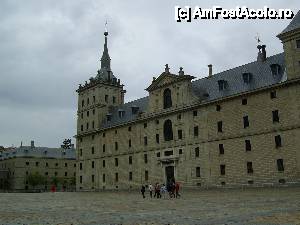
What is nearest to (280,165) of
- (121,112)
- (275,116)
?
(275,116)

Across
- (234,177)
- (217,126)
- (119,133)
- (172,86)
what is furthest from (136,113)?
(234,177)

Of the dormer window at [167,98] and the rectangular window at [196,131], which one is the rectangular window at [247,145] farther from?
the dormer window at [167,98]

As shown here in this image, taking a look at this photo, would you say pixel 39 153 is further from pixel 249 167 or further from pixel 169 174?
pixel 249 167

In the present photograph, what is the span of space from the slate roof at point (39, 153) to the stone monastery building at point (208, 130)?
44.4 metres

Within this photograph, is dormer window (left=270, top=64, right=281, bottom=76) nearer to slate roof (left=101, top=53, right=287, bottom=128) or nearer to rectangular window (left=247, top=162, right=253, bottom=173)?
slate roof (left=101, top=53, right=287, bottom=128)

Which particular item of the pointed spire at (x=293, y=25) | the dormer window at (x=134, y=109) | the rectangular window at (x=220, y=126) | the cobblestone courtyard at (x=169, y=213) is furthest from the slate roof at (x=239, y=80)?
the cobblestone courtyard at (x=169, y=213)

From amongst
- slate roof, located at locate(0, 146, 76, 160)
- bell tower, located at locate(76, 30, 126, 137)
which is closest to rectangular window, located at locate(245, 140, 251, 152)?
bell tower, located at locate(76, 30, 126, 137)

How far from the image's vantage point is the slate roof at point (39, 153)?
108 meters

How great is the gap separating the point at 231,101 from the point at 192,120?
642cm

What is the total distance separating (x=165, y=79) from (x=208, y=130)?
36.3 ft

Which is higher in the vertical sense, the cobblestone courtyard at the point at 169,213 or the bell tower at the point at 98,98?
the bell tower at the point at 98,98

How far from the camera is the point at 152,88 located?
5659 centimetres

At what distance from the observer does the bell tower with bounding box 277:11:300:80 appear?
40.5 metres

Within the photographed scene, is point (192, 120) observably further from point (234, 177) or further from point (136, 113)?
point (136, 113)
